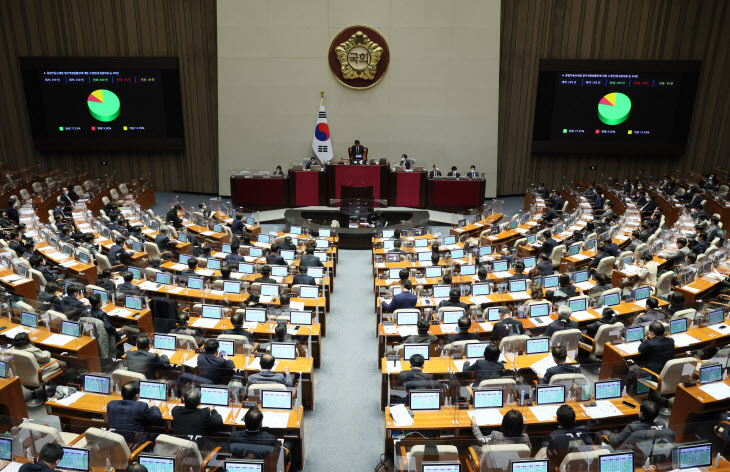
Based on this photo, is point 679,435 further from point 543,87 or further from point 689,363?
point 543,87

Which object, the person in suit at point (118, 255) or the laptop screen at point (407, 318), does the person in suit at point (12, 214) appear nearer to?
the person in suit at point (118, 255)

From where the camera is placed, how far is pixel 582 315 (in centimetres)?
917

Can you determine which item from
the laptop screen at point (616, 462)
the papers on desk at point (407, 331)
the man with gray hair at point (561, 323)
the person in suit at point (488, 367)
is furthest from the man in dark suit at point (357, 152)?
the laptop screen at point (616, 462)

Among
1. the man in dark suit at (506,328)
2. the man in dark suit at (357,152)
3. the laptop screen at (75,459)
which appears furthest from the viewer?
the man in dark suit at (357,152)

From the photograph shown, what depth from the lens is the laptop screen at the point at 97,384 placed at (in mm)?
6730

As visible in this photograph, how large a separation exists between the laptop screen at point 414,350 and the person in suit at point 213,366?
2.29 m

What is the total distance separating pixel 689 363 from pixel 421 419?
139 inches

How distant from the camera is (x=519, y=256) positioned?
43.3 ft

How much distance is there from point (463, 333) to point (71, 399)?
5.07m

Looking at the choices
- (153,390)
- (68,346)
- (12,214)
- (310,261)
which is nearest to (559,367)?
(153,390)

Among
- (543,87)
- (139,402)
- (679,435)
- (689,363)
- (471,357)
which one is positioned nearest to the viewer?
A: (679,435)

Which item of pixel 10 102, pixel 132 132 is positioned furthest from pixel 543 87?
Answer: pixel 10 102

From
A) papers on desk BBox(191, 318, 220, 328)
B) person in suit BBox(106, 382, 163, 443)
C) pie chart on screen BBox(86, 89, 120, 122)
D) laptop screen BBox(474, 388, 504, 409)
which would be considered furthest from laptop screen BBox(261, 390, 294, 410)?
pie chart on screen BBox(86, 89, 120, 122)

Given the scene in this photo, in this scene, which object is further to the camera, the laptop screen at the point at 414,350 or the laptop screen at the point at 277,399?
the laptop screen at the point at 414,350
